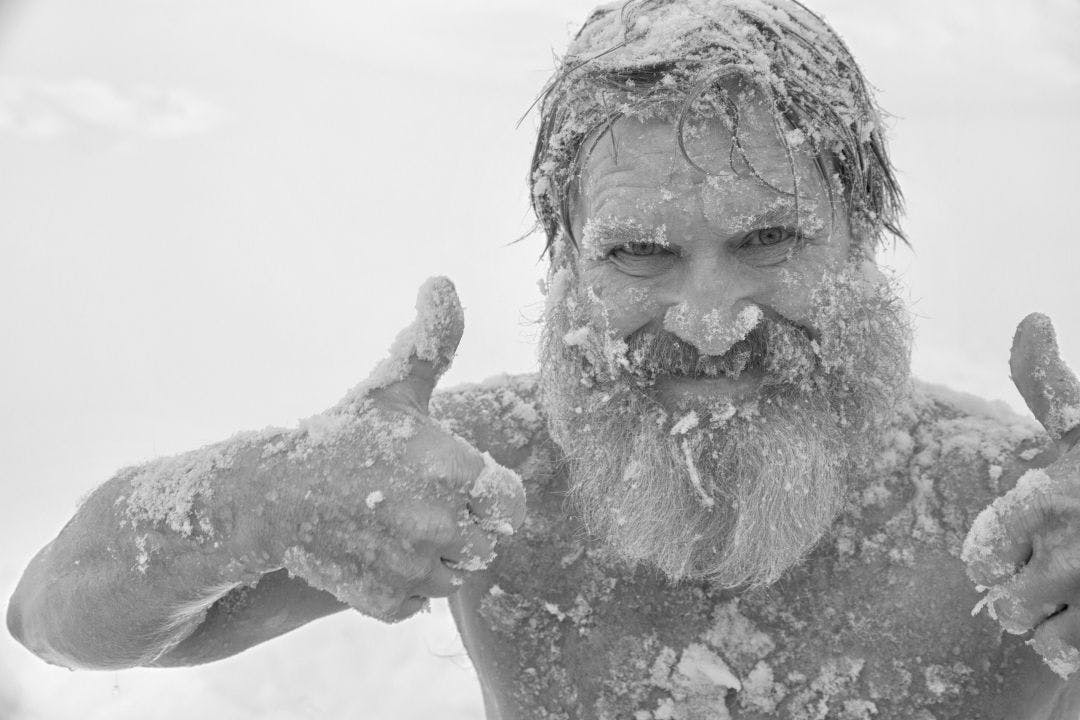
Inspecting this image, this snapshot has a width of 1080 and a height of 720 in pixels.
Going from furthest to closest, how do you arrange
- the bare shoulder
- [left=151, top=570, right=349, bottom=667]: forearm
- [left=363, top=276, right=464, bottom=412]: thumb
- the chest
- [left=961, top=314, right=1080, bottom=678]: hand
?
the bare shoulder
[left=151, top=570, right=349, bottom=667]: forearm
the chest
[left=363, top=276, right=464, bottom=412]: thumb
[left=961, top=314, right=1080, bottom=678]: hand

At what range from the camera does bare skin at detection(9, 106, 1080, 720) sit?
141cm

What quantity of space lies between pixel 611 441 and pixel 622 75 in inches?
26.6

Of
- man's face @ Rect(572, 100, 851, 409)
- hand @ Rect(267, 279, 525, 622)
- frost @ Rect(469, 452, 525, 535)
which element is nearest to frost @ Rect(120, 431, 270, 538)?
hand @ Rect(267, 279, 525, 622)

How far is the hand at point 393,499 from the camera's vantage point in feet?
4.54

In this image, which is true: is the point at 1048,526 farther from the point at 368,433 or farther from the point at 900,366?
the point at 368,433

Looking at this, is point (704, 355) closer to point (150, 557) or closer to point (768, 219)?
point (768, 219)

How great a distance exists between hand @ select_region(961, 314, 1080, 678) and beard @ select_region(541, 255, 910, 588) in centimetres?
35

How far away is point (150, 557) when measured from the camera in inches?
60.2

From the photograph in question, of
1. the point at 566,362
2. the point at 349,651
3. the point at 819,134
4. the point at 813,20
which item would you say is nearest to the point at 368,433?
the point at 566,362

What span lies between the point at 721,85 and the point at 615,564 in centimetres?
93

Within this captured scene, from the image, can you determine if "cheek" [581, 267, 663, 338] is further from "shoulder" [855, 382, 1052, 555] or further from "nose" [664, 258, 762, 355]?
"shoulder" [855, 382, 1052, 555]

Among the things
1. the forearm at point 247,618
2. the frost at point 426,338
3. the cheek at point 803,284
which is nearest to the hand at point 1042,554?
the cheek at point 803,284

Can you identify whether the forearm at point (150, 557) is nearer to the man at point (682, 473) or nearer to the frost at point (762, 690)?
the man at point (682, 473)

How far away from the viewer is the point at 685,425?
170 cm
